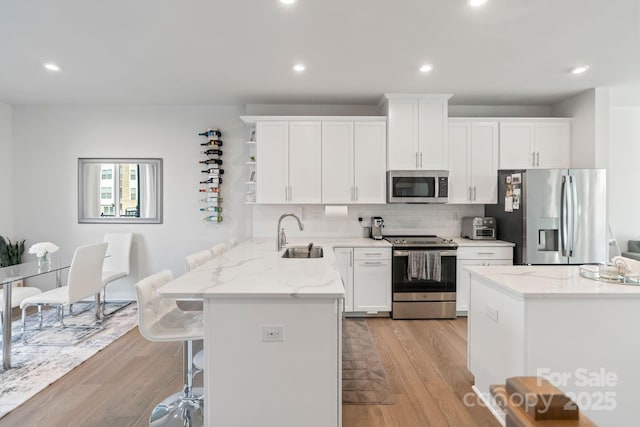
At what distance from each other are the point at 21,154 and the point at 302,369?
5094 mm

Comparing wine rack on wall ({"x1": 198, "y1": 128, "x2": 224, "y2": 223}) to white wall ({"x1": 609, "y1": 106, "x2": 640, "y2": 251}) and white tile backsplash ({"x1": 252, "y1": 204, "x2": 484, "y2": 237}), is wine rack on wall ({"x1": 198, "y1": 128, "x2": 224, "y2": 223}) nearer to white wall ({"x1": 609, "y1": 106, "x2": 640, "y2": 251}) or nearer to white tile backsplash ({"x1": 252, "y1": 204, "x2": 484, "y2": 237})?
white tile backsplash ({"x1": 252, "y1": 204, "x2": 484, "y2": 237})

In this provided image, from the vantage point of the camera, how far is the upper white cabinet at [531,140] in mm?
4051

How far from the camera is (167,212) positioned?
4.45 metres

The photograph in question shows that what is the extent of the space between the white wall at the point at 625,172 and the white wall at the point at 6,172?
8.34m

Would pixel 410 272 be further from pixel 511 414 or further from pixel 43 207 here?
pixel 43 207

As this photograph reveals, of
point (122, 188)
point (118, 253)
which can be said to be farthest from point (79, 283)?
point (122, 188)

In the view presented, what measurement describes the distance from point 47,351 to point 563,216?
5.31m

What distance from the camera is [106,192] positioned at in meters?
4.47

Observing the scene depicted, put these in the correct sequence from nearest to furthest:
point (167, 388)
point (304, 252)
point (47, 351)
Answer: point (167, 388) < point (47, 351) < point (304, 252)

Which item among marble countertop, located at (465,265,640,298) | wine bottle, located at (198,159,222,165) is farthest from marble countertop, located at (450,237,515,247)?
wine bottle, located at (198,159,222,165)

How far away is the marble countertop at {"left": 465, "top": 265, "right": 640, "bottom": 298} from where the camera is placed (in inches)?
67.1

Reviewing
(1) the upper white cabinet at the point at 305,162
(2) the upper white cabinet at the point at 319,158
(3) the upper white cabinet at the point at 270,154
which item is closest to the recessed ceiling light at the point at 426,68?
(2) the upper white cabinet at the point at 319,158

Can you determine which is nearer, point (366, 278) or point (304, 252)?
point (304, 252)

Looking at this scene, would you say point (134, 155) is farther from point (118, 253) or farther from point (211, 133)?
point (118, 253)
